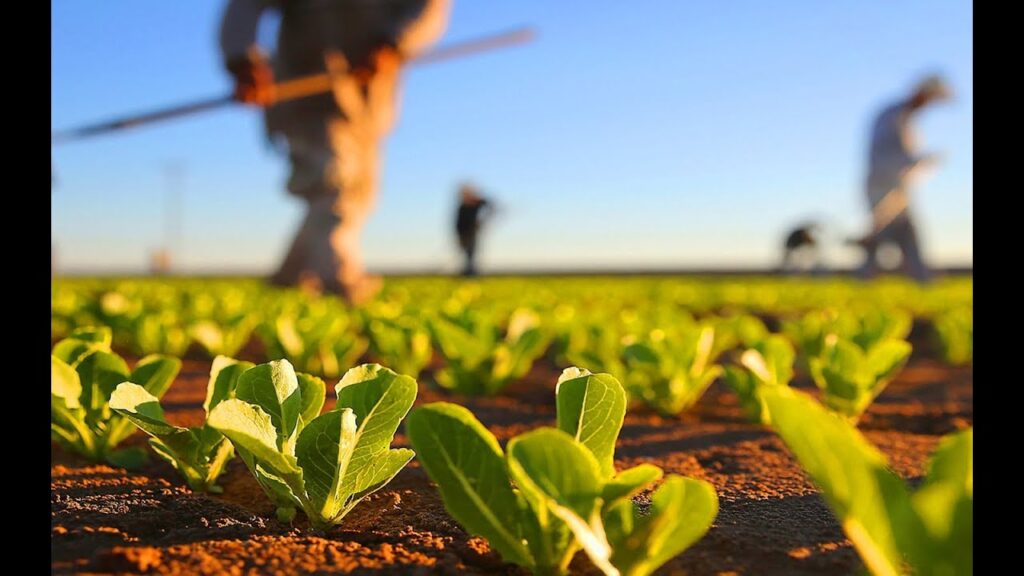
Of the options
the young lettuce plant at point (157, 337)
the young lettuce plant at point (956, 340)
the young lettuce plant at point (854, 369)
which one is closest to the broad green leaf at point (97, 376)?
the young lettuce plant at point (854, 369)

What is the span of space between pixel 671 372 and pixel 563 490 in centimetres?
140

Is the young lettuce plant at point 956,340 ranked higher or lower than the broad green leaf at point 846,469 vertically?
lower

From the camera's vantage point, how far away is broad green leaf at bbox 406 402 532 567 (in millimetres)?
837

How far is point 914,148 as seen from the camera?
12.6 m

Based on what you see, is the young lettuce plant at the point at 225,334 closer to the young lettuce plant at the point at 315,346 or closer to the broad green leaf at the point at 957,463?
the young lettuce plant at the point at 315,346

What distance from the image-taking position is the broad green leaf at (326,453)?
96 cm

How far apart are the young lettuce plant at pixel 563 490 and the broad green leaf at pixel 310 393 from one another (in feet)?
1.14

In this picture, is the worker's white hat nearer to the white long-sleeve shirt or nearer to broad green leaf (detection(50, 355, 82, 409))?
the white long-sleeve shirt

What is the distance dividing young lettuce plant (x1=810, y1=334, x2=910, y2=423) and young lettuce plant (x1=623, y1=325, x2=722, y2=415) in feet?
0.98

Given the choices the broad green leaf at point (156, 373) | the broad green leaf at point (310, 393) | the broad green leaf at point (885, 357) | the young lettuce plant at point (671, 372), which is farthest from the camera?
the young lettuce plant at point (671, 372)

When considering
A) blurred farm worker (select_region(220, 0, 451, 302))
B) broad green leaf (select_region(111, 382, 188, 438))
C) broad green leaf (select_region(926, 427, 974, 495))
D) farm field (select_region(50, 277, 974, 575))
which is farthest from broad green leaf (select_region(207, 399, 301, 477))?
blurred farm worker (select_region(220, 0, 451, 302))
